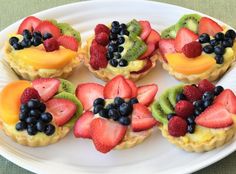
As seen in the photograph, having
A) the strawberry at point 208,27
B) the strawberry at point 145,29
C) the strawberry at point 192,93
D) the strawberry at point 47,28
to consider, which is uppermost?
the strawberry at point 208,27

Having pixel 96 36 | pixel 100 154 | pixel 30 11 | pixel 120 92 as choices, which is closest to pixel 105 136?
pixel 100 154

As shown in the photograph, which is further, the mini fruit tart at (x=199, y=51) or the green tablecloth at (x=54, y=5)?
the green tablecloth at (x=54, y=5)

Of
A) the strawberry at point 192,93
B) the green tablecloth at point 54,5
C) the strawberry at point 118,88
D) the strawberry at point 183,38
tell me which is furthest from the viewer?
the green tablecloth at point 54,5

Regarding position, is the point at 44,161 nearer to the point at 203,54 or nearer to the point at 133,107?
the point at 133,107

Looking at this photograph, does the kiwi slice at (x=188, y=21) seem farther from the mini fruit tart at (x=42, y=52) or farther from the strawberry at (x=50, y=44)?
the strawberry at (x=50, y=44)

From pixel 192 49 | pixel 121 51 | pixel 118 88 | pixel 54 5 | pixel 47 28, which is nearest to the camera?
pixel 118 88

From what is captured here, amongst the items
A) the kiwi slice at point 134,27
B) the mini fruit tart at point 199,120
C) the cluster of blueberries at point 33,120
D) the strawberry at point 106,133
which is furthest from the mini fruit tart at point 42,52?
the mini fruit tart at point 199,120

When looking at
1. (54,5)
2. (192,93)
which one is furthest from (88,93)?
(54,5)

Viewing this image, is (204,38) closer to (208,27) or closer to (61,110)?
(208,27)
